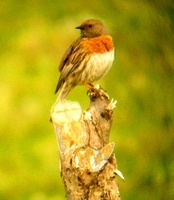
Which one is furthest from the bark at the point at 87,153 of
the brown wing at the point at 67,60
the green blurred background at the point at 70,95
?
the green blurred background at the point at 70,95

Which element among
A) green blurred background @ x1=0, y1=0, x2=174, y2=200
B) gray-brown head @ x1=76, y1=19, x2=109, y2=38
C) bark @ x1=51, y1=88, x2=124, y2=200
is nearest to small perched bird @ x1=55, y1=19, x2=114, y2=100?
gray-brown head @ x1=76, y1=19, x2=109, y2=38

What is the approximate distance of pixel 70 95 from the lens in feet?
8.40

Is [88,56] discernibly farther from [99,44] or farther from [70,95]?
[70,95]

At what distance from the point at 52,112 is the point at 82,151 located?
0.16 m

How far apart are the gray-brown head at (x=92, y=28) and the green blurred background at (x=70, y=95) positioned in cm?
74

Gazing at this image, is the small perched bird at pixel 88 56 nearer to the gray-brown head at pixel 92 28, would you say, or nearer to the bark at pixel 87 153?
the gray-brown head at pixel 92 28

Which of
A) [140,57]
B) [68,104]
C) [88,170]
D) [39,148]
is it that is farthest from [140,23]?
[88,170]

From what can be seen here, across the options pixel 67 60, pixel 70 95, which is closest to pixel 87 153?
pixel 67 60

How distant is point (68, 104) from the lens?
1.54 meters

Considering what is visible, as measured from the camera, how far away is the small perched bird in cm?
178

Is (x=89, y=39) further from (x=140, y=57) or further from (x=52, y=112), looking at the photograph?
(x=140, y=57)

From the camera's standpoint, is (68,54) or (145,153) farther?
(145,153)

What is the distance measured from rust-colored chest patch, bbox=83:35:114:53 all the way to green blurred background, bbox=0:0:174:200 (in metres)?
0.74

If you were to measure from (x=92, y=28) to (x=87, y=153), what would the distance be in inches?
19.2
